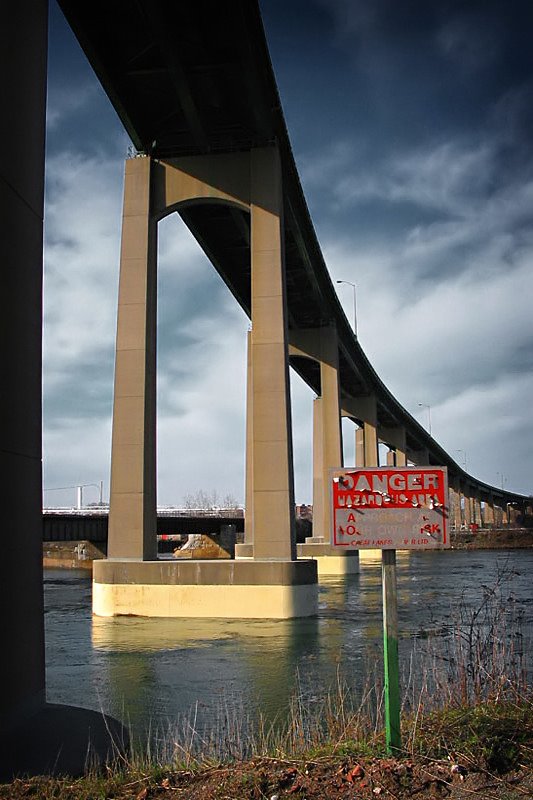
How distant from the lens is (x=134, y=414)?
1029 inches

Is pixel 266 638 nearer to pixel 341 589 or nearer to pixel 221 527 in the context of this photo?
pixel 341 589

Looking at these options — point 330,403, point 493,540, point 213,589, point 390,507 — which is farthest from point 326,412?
point 493,540

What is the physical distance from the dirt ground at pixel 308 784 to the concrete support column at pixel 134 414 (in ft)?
64.6

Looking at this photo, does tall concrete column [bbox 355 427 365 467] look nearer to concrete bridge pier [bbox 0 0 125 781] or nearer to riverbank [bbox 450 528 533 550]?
riverbank [bbox 450 528 533 550]

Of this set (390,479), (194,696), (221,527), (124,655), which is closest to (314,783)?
(390,479)

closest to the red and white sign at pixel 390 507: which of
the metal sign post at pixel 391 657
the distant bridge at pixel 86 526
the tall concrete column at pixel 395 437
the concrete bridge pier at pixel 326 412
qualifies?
the metal sign post at pixel 391 657

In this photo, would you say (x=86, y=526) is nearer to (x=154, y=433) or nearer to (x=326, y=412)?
(x=326, y=412)

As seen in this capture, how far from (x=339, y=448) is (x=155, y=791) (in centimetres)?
4736

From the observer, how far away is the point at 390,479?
6938mm

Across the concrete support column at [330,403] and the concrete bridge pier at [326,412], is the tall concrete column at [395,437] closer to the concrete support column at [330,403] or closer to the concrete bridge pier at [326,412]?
the concrete bridge pier at [326,412]

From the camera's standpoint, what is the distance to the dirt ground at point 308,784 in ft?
19.1

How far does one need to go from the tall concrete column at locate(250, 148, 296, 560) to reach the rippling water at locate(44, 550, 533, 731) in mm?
3338

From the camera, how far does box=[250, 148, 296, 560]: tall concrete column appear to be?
2581 cm

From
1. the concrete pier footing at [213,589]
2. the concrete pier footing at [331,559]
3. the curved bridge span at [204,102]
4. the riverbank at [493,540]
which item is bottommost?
the riverbank at [493,540]
